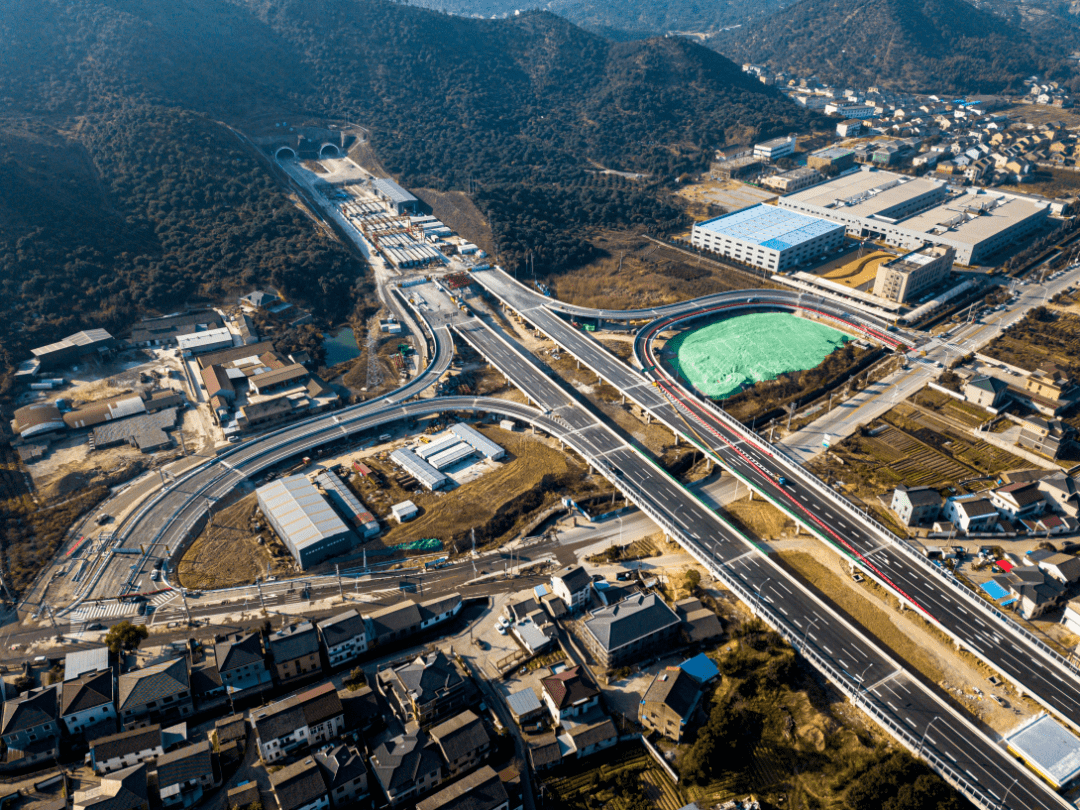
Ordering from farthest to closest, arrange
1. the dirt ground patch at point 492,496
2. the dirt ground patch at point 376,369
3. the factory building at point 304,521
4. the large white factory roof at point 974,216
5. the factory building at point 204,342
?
the large white factory roof at point 974,216, the factory building at point 204,342, the dirt ground patch at point 376,369, the dirt ground patch at point 492,496, the factory building at point 304,521

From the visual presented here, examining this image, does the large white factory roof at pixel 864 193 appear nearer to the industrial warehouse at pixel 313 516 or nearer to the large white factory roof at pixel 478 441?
the large white factory roof at pixel 478 441

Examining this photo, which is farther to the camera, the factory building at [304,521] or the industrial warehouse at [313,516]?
the industrial warehouse at [313,516]

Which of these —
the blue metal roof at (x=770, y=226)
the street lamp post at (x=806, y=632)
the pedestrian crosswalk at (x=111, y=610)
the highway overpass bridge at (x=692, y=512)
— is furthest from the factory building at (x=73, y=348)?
the blue metal roof at (x=770, y=226)

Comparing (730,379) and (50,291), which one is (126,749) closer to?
(730,379)

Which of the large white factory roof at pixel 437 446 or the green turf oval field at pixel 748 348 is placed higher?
the green turf oval field at pixel 748 348

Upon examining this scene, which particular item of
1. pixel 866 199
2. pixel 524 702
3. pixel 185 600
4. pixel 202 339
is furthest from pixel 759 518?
pixel 866 199

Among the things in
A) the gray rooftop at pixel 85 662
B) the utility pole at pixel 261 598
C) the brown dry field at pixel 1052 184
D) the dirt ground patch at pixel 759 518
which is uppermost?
the brown dry field at pixel 1052 184
